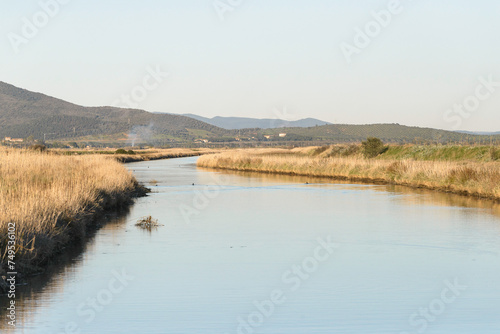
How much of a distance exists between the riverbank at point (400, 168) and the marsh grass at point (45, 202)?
1646 centimetres

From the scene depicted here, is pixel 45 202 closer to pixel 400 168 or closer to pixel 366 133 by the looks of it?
pixel 400 168

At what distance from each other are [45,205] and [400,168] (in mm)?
30624

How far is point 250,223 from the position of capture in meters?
22.1

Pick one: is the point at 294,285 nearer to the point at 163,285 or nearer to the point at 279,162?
the point at 163,285

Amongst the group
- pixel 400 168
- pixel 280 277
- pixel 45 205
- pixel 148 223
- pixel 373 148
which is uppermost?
pixel 373 148

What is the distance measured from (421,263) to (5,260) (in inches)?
342

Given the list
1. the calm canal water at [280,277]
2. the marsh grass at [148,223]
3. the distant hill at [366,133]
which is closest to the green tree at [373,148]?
the calm canal water at [280,277]

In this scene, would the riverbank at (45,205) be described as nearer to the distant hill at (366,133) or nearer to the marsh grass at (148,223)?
the marsh grass at (148,223)

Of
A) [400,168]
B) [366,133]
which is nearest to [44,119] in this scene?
[366,133]

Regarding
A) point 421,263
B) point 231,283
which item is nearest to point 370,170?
point 421,263

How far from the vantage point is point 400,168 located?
42562mm

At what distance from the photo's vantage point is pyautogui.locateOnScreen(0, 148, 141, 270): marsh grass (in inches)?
517

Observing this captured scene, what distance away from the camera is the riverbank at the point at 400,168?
32.4m

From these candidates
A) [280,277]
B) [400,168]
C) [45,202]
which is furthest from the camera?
[400,168]
